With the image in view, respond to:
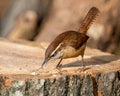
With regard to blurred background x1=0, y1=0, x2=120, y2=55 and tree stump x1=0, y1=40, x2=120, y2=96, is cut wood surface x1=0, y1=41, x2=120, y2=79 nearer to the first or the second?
tree stump x1=0, y1=40, x2=120, y2=96

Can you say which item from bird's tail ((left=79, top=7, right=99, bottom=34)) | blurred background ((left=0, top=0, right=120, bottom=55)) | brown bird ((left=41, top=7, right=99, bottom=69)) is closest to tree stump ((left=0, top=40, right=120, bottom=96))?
brown bird ((left=41, top=7, right=99, bottom=69))

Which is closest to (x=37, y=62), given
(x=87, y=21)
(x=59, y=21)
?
(x=87, y=21)

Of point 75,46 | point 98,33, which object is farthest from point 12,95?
point 98,33

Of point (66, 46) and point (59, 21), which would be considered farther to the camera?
point (59, 21)

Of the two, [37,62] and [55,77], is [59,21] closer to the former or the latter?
[37,62]

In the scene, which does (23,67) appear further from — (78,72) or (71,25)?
(71,25)

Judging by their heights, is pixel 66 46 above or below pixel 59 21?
below

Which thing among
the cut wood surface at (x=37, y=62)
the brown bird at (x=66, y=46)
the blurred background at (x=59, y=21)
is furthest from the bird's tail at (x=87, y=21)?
the blurred background at (x=59, y=21)
